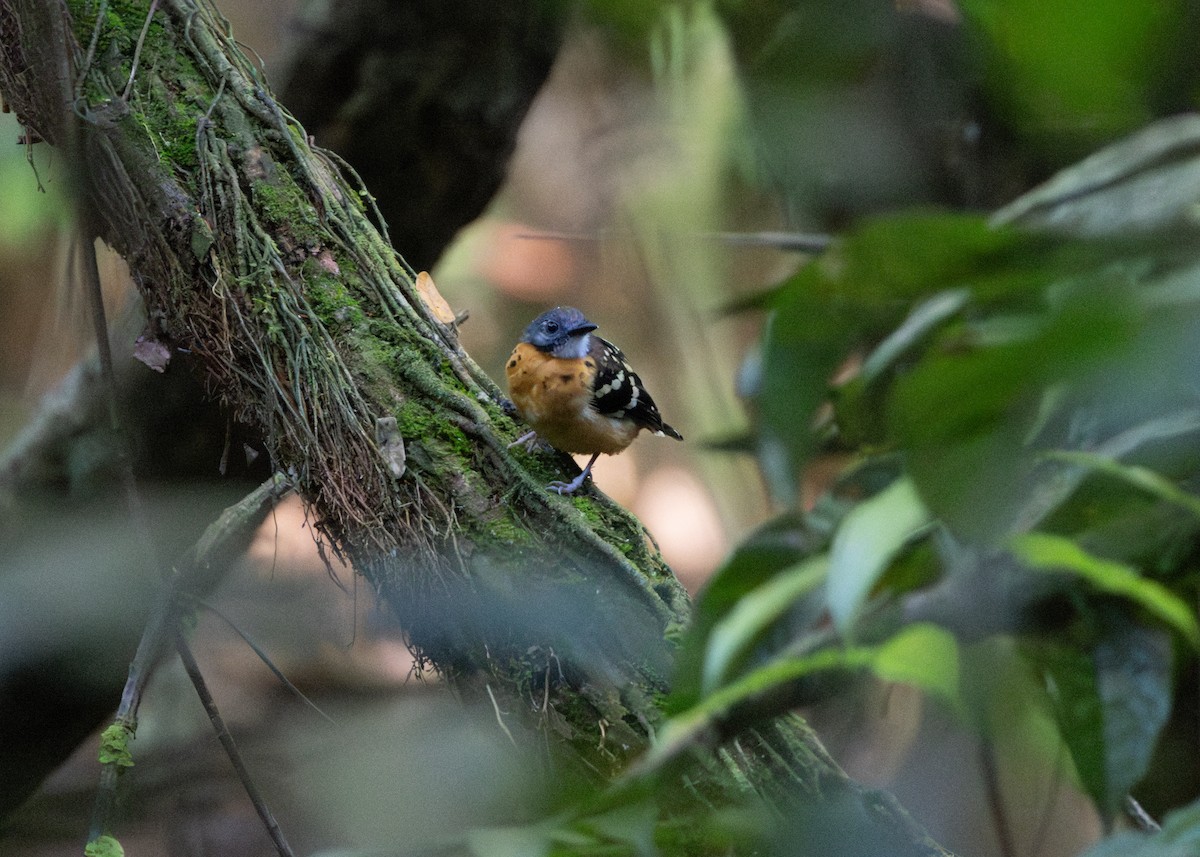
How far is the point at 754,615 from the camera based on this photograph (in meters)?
0.62

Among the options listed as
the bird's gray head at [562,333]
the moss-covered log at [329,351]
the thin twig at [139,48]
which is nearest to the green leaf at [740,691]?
the moss-covered log at [329,351]

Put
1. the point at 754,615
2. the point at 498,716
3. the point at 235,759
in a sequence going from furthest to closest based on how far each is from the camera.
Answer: the point at 235,759 < the point at 498,716 < the point at 754,615

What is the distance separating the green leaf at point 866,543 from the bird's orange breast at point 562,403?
1.96 meters

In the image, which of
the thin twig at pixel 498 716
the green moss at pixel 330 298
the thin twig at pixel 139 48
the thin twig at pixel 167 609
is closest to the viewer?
the thin twig at pixel 498 716

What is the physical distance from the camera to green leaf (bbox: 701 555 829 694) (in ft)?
2.00

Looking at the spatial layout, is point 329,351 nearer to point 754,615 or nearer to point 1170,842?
point 754,615

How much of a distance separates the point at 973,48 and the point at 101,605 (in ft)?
5.70

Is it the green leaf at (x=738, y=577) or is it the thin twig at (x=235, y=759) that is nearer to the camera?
the green leaf at (x=738, y=577)

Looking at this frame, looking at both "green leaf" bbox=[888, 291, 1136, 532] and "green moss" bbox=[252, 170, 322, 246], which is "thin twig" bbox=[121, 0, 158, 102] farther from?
"green leaf" bbox=[888, 291, 1136, 532]

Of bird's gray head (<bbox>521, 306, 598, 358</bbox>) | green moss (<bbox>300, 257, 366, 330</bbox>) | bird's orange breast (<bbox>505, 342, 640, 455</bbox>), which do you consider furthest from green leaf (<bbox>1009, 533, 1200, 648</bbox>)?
bird's gray head (<bbox>521, 306, 598, 358</bbox>)

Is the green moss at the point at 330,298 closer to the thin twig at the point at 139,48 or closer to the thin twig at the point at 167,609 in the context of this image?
the thin twig at the point at 167,609

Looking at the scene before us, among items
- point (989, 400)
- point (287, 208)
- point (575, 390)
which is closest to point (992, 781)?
point (989, 400)

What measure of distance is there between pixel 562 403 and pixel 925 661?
2.25m

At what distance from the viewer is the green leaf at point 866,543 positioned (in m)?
0.56
